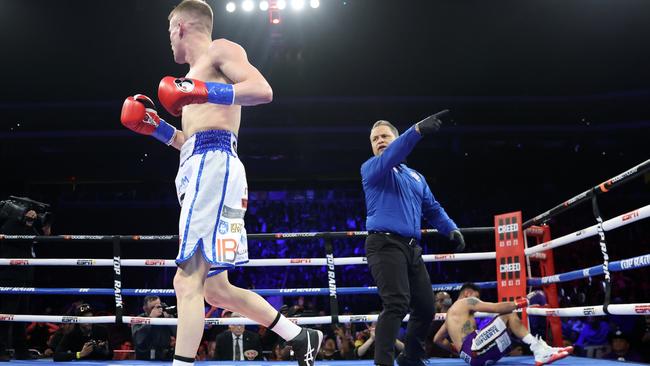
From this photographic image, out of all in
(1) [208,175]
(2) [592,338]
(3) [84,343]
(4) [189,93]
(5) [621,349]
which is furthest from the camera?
(2) [592,338]

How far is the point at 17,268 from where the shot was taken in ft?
14.6

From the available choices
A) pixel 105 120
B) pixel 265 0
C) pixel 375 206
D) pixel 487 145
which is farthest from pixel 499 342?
pixel 105 120

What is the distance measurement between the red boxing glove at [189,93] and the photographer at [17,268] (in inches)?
126

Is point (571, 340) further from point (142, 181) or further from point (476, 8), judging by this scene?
point (142, 181)

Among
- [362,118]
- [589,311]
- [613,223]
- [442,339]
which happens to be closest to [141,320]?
[442,339]

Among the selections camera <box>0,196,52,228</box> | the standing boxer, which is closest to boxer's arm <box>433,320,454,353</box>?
the standing boxer

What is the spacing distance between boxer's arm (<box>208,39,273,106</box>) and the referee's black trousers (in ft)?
3.65

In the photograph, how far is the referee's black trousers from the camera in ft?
8.75

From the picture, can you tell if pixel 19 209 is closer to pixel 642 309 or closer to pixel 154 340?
pixel 154 340

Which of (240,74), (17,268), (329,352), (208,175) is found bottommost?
(329,352)

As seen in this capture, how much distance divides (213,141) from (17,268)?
10.6 feet

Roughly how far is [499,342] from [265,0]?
5.70 meters

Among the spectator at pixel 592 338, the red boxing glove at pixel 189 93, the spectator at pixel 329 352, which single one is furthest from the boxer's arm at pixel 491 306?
the spectator at pixel 592 338

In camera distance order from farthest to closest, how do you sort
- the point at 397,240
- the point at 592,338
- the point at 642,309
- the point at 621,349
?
1. the point at 592,338
2. the point at 621,349
3. the point at 397,240
4. the point at 642,309
